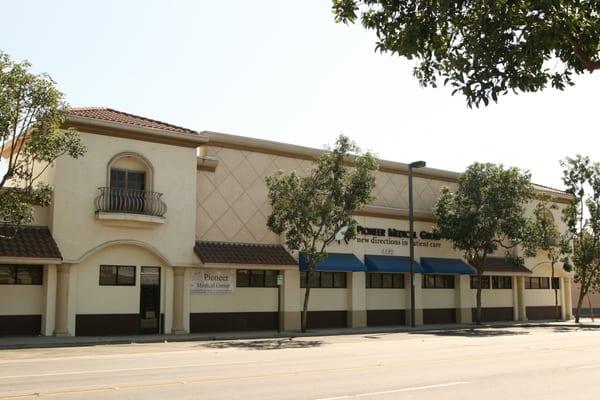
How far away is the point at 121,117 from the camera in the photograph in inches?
1095

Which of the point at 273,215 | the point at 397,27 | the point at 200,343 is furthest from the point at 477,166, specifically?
the point at 397,27

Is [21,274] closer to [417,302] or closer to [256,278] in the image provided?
[256,278]

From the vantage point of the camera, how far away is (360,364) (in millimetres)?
16047

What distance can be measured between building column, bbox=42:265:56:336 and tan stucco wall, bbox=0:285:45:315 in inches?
11.1

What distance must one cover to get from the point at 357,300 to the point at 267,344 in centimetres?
1046

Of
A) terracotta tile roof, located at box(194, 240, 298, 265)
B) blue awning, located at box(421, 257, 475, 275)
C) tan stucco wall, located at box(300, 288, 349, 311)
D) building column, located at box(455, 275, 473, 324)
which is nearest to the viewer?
terracotta tile roof, located at box(194, 240, 298, 265)

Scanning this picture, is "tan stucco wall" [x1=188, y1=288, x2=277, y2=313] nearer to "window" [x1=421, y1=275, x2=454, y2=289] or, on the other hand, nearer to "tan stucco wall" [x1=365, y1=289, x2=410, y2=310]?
"tan stucco wall" [x1=365, y1=289, x2=410, y2=310]

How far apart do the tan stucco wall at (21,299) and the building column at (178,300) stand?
5212mm

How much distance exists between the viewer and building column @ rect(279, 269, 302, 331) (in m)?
30.3

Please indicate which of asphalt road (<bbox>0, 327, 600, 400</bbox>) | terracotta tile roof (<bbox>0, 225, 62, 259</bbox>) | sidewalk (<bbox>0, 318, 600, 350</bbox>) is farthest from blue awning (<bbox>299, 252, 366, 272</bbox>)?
terracotta tile roof (<bbox>0, 225, 62, 259</bbox>)

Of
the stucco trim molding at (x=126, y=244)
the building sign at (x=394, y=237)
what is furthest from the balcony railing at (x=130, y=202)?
the building sign at (x=394, y=237)

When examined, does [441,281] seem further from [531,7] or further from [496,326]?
[531,7]

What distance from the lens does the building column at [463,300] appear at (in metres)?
37.7

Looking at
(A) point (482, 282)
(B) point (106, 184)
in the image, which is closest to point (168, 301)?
(B) point (106, 184)
